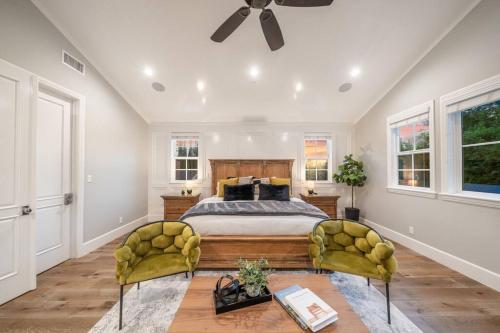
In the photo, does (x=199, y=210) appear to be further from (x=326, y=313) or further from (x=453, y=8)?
(x=453, y=8)

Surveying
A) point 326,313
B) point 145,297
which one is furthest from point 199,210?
point 326,313

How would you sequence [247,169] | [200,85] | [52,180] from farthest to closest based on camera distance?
[247,169] → [200,85] → [52,180]

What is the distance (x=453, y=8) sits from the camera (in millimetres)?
2529

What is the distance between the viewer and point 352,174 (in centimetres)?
447

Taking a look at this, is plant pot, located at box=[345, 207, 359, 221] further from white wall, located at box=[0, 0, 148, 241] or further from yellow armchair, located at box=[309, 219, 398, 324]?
white wall, located at box=[0, 0, 148, 241]

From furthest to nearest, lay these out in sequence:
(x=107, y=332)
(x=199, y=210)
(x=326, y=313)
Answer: (x=199, y=210)
(x=107, y=332)
(x=326, y=313)

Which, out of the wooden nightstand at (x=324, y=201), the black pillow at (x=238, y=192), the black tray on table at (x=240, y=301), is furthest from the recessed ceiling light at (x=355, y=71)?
the black tray on table at (x=240, y=301)

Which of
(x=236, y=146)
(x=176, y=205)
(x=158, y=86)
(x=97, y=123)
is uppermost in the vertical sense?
(x=158, y=86)

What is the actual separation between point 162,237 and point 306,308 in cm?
168

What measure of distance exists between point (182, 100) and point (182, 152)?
1418 millimetres

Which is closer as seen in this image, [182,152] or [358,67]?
[358,67]

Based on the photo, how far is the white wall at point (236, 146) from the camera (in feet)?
→ 16.6

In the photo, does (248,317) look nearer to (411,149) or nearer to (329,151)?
(411,149)

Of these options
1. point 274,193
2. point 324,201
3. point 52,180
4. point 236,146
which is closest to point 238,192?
point 274,193
